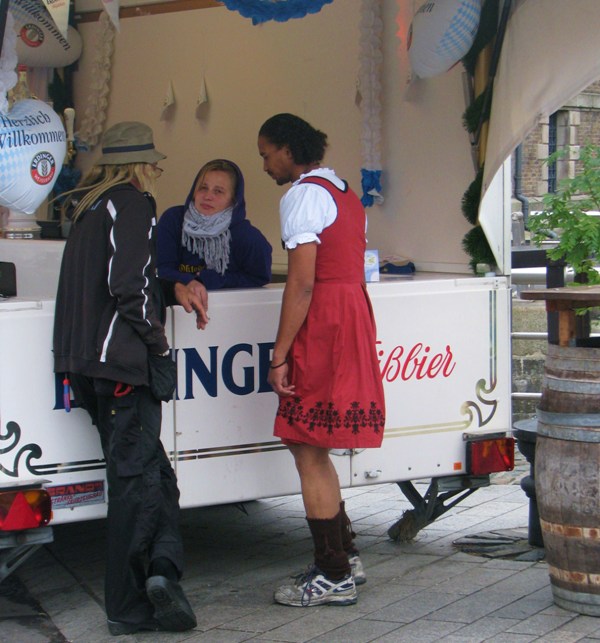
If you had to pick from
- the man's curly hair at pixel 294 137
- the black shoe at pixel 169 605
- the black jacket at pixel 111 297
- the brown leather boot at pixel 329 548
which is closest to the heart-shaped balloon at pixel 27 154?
the black jacket at pixel 111 297

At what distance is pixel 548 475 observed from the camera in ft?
14.4

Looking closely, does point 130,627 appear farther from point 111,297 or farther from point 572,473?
point 572,473

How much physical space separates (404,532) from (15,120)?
261 centimetres

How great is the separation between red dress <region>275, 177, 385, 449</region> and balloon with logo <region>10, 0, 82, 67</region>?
276cm

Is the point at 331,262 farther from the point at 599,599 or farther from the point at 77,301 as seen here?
the point at 599,599

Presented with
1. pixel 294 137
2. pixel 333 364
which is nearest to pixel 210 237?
pixel 294 137

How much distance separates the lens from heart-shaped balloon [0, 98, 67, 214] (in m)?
4.59

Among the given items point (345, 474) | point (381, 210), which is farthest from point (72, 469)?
point (381, 210)

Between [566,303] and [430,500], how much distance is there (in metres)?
1.43

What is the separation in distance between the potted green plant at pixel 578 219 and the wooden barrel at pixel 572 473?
1.17ft

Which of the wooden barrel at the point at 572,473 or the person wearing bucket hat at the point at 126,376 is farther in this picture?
the wooden barrel at the point at 572,473

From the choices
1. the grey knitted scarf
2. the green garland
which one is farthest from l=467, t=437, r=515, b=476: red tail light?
the grey knitted scarf

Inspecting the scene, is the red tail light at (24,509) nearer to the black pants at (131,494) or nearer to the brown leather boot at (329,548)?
the black pants at (131,494)

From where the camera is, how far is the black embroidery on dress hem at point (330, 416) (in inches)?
172
